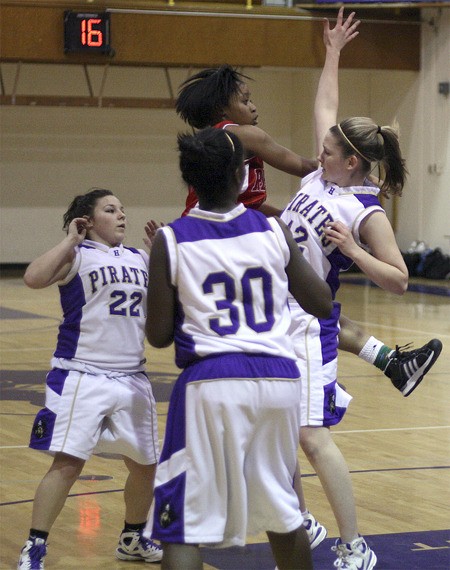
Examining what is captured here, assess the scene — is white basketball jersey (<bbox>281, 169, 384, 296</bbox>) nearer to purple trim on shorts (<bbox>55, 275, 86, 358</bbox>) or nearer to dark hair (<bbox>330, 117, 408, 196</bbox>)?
dark hair (<bbox>330, 117, 408, 196</bbox>)

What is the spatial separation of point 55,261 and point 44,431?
1.90ft

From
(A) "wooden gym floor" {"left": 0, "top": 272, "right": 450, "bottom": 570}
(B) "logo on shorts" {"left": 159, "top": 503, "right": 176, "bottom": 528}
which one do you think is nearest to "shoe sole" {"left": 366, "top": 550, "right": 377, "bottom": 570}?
(A) "wooden gym floor" {"left": 0, "top": 272, "right": 450, "bottom": 570}

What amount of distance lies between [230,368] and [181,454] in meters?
→ 0.25

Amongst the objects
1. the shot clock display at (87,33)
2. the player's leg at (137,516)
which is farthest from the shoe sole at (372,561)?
the shot clock display at (87,33)

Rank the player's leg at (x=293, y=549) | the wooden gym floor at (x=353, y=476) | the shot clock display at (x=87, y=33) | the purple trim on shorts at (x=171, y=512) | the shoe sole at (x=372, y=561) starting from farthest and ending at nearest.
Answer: the shot clock display at (x=87, y=33), the wooden gym floor at (x=353, y=476), the shoe sole at (x=372, y=561), the player's leg at (x=293, y=549), the purple trim on shorts at (x=171, y=512)

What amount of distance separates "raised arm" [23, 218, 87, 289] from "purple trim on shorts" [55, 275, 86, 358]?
0.27 feet

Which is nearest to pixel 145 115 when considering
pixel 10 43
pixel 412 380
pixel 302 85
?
pixel 302 85

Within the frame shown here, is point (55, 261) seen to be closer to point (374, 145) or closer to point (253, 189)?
point (253, 189)

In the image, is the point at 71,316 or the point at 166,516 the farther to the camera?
the point at 71,316

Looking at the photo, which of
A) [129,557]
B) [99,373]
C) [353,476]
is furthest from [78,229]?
[353,476]

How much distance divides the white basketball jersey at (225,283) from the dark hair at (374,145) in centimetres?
104

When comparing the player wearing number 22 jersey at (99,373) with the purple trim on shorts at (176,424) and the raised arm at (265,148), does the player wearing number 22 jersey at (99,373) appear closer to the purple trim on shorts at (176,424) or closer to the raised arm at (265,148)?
the raised arm at (265,148)

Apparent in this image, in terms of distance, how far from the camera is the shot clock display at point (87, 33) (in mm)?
14234

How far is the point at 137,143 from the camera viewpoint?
1769 cm
